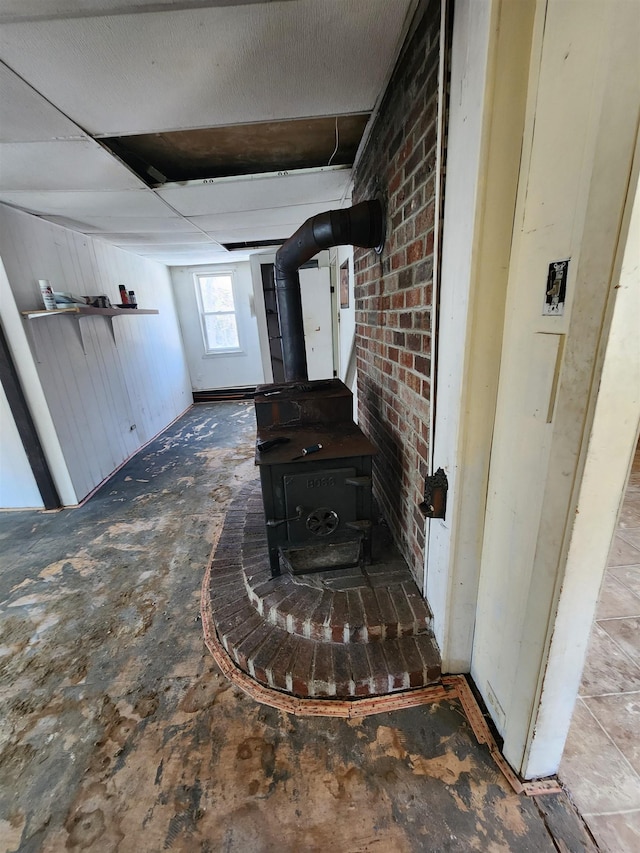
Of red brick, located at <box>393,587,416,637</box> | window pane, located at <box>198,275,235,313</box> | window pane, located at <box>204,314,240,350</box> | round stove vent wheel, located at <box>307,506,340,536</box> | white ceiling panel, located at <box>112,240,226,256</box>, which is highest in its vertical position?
white ceiling panel, located at <box>112,240,226,256</box>

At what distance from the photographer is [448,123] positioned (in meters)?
0.96

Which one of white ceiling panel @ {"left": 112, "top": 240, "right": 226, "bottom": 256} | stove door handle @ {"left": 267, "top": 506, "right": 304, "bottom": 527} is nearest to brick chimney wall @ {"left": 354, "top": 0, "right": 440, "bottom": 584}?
stove door handle @ {"left": 267, "top": 506, "right": 304, "bottom": 527}

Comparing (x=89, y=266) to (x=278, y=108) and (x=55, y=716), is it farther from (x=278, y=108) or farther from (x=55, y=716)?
(x=55, y=716)

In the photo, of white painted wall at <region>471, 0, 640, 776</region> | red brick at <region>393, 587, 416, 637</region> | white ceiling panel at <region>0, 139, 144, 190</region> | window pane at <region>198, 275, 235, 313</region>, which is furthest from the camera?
window pane at <region>198, 275, 235, 313</region>

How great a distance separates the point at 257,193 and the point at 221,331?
377 centimetres

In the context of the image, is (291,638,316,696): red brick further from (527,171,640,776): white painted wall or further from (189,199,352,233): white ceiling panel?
(189,199,352,233): white ceiling panel

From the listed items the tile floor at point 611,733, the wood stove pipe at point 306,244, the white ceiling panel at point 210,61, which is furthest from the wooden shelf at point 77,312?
the tile floor at point 611,733

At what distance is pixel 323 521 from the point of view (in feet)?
5.10

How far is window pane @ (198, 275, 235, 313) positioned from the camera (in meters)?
5.75

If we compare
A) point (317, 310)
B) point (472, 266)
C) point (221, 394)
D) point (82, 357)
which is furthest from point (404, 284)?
point (221, 394)

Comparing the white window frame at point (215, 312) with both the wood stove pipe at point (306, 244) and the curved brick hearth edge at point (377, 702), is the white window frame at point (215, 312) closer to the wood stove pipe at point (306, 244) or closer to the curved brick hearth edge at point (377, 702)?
the wood stove pipe at point (306, 244)

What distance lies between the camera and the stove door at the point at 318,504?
1.50 metres

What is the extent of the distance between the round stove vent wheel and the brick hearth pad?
22 centimetres

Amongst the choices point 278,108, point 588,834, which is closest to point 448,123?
point 278,108
